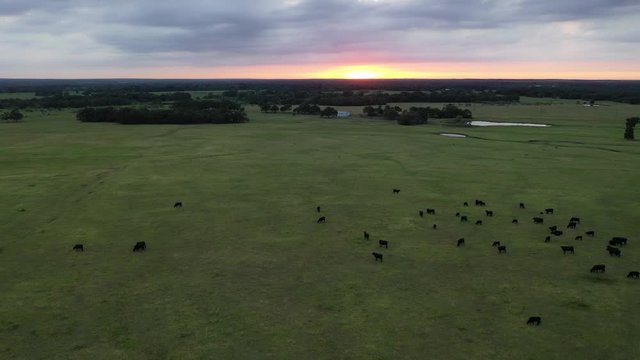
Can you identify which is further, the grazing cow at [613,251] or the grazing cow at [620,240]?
the grazing cow at [620,240]

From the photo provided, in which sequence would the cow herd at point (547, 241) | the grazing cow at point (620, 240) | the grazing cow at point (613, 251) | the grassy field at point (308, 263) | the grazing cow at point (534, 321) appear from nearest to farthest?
the grassy field at point (308, 263) < the grazing cow at point (534, 321) < the cow herd at point (547, 241) < the grazing cow at point (613, 251) < the grazing cow at point (620, 240)

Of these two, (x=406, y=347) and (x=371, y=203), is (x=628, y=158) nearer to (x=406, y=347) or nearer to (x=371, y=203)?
(x=371, y=203)

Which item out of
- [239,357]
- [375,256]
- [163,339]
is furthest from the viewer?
[375,256]

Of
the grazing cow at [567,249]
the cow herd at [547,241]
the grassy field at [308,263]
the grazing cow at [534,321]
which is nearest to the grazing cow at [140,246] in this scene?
the grassy field at [308,263]

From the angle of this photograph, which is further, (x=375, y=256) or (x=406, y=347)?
(x=375, y=256)

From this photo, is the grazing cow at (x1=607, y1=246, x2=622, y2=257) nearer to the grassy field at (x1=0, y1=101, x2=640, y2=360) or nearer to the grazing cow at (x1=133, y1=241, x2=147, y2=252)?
the grassy field at (x1=0, y1=101, x2=640, y2=360)

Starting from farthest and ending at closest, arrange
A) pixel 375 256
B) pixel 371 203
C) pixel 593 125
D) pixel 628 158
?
pixel 593 125, pixel 628 158, pixel 371 203, pixel 375 256

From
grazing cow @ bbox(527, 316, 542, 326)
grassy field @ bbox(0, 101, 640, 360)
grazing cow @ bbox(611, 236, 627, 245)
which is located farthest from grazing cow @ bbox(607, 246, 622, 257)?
grazing cow @ bbox(527, 316, 542, 326)

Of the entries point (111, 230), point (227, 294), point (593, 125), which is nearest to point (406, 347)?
point (227, 294)

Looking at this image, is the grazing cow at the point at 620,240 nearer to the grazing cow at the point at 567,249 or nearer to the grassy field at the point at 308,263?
the grassy field at the point at 308,263
